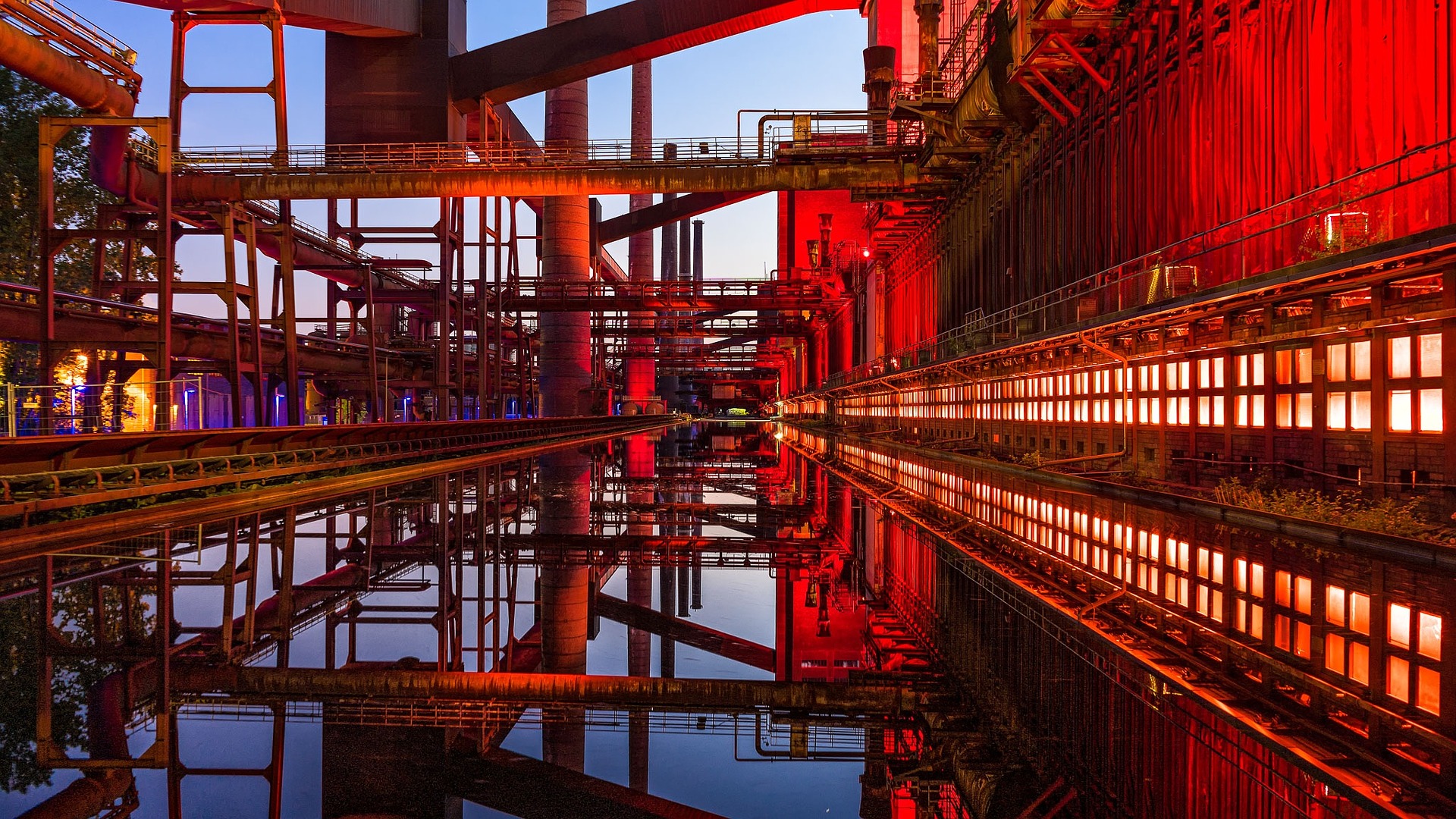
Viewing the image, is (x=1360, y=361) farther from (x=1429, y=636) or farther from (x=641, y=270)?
(x=641, y=270)

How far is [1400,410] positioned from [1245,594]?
540 cm

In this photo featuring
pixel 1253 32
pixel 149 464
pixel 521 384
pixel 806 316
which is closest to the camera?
pixel 149 464

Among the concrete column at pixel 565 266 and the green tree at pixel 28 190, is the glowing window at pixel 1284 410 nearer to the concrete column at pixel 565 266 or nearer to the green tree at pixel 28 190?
the green tree at pixel 28 190

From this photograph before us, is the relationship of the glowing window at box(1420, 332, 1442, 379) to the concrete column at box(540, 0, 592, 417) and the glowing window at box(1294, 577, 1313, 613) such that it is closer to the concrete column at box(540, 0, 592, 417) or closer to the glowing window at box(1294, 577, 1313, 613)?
the glowing window at box(1294, 577, 1313, 613)

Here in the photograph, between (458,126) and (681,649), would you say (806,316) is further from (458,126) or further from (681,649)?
(681,649)

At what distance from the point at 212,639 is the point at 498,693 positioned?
211 cm

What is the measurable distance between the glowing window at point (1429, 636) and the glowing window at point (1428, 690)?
0.24 meters

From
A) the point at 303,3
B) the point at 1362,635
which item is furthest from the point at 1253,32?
the point at 303,3

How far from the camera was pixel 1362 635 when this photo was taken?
5297 mm

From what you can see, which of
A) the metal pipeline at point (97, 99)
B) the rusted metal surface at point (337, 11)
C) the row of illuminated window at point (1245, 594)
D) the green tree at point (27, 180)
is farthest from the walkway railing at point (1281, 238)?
the green tree at point (27, 180)

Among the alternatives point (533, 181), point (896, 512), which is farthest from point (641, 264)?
point (896, 512)

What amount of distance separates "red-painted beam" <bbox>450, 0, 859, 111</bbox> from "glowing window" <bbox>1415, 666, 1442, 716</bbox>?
116ft

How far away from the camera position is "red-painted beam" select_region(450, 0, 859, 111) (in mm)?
36156

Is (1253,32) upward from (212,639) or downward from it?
upward
